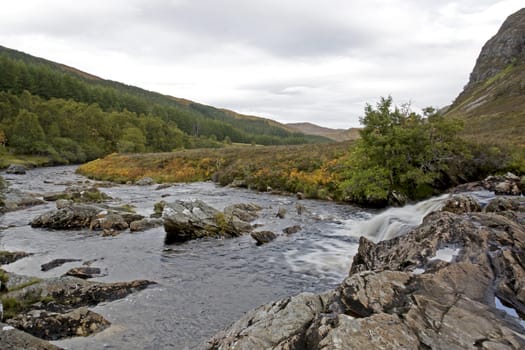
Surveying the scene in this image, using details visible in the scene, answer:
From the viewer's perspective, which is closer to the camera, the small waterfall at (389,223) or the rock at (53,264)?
the rock at (53,264)

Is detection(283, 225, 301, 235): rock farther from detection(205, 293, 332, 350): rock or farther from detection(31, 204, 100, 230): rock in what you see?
detection(205, 293, 332, 350): rock

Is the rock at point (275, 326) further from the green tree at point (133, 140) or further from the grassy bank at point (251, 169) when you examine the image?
the green tree at point (133, 140)

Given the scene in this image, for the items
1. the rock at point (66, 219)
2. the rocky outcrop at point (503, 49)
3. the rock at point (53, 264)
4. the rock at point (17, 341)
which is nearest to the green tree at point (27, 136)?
the rock at point (66, 219)

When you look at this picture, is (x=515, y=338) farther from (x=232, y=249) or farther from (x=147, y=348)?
(x=232, y=249)

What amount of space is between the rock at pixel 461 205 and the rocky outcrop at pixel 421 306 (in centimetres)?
768

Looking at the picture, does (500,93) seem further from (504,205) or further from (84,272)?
(84,272)

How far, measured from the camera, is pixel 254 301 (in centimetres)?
1245

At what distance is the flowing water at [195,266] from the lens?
1050 centimetres

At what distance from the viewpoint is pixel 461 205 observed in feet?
60.5

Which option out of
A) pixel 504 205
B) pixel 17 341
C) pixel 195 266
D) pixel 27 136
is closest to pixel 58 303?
pixel 17 341

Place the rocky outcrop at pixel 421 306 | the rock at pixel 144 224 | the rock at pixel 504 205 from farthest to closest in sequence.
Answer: the rock at pixel 144 224 < the rock at pixel 504 205 < the rocky outcrop at pixel 421 306

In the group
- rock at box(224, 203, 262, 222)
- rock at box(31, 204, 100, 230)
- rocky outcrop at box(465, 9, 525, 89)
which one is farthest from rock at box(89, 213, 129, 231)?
rocky outcrop at box(465, 9, 525, 89)

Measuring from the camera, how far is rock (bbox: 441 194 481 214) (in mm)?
18047

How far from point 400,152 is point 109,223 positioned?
2264cm
